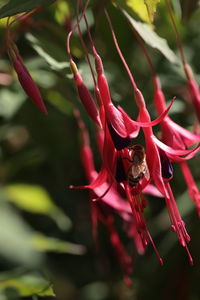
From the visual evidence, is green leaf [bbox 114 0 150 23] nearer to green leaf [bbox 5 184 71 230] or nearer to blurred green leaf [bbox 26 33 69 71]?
blurred green leaf [bbox 26 33 69 71]

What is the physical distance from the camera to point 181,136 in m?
0.99

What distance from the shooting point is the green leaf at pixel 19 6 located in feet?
2.71

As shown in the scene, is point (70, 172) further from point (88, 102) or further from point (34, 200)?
point (88, 102)

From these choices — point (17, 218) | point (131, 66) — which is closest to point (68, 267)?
point (17, 218)

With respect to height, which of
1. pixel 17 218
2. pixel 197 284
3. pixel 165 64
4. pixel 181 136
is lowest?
pixel 197 284

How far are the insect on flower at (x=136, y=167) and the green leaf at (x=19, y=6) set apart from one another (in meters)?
0.23

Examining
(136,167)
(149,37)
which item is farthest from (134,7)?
(136,167)

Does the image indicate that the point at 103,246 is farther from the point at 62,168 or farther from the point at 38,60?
the point at 38,60

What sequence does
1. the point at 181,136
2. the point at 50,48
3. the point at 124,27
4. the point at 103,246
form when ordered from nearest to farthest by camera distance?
the point at 181,136 → the point at 50,48 → the point at 124,27 → the point at 103,246

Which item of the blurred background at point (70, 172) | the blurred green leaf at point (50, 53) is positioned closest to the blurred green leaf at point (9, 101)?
the blurred background at point (70, 172)

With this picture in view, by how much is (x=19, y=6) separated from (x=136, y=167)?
0.25m

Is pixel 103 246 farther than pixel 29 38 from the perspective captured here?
Yes

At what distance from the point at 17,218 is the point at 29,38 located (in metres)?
0.54

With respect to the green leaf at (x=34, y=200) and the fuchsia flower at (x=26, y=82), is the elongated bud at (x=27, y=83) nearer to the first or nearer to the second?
the fuchsia flower at (x=26, y=82)
